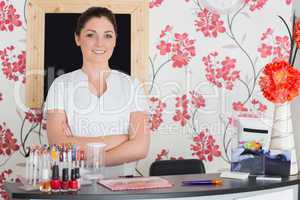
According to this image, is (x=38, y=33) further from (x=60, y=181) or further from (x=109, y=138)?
(x=60, y=181)

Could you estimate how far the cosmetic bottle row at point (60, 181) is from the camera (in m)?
2.30

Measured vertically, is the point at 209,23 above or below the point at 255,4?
below

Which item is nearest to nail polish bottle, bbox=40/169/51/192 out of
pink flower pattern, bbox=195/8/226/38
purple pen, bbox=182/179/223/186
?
purple pen, bbox=182/179/223/186

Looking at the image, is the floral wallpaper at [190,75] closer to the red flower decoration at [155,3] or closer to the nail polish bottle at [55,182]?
the red flower decoration at [155,3]

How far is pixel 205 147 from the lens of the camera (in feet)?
13.3

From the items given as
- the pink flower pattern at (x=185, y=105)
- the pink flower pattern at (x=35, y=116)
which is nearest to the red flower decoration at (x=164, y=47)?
the pink flower pattern at (x=185, y=105)

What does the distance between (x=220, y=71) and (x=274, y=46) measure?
1.62 ft

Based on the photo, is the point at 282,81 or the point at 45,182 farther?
the point at 282,81

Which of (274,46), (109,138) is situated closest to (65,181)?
(109,138)

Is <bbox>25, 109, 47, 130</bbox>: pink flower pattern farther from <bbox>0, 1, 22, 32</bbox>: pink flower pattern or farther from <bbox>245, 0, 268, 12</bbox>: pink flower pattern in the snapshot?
<bbox>245, 0, 268, 12</bbox>: pink flower pattern

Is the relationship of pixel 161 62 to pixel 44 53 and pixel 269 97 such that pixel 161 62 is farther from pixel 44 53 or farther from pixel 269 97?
pixel 269 97

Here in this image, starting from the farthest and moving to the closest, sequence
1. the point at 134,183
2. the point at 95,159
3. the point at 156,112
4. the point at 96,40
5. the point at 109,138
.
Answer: the point at 156,112 → the point at 96,40 → the point at 109,138 → the point at 95,159 → the point at 134,183

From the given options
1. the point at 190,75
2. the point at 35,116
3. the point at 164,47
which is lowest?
the point at 35,116

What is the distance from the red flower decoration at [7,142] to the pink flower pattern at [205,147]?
4.59ft
